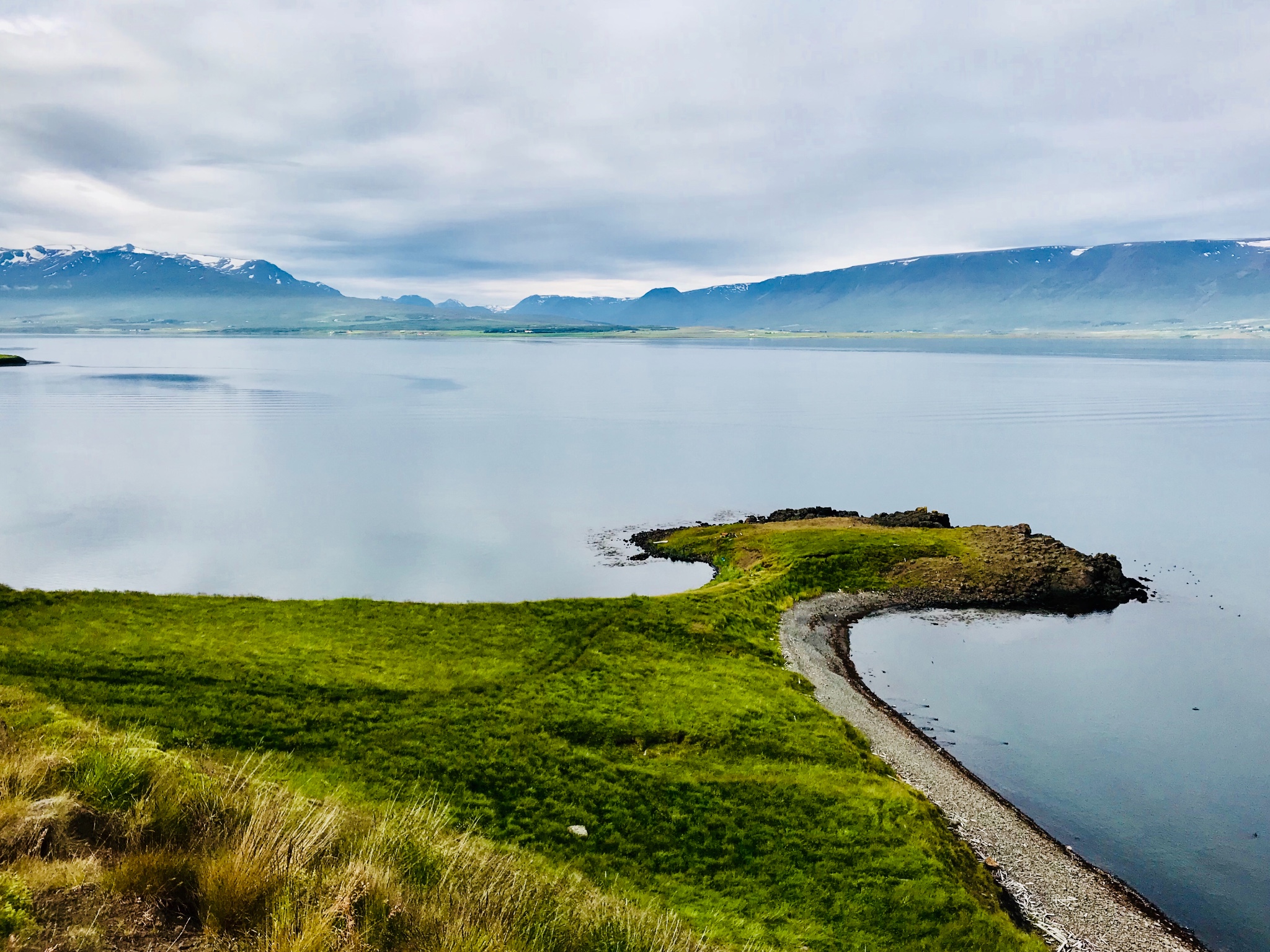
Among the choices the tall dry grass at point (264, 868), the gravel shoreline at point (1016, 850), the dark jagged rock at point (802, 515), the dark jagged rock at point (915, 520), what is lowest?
the gravel shoreline at point (1016, 850)

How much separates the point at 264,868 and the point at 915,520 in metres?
55.5

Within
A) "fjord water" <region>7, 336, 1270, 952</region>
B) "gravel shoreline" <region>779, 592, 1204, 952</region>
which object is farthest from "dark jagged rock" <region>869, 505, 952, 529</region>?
"gravel shoreline" <region>779, 592, 1204, 952</region>

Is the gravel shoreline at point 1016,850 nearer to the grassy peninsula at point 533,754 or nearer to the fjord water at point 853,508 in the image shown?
the grassy peninsula at point 533,754

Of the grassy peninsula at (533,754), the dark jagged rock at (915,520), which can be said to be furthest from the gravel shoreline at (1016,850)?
the dark jagged rock at (915,520)

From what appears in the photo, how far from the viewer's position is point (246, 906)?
7.77 metres

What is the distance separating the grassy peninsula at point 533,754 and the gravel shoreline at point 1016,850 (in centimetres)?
106

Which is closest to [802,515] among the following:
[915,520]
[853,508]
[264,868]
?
[915,520]

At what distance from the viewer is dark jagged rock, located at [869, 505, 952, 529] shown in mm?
56781

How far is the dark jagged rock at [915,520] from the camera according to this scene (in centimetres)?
5678

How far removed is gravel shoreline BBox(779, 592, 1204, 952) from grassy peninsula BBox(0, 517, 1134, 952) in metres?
1.06

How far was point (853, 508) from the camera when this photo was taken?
69.0m

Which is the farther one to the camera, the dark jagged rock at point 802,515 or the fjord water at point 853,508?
the dark jagged rock at point 802,515

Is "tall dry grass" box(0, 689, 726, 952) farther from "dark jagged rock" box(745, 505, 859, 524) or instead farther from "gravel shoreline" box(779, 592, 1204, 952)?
"dark jagged rock" box(745, 505, 859, 524)

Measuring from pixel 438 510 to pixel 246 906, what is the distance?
6170 cm
